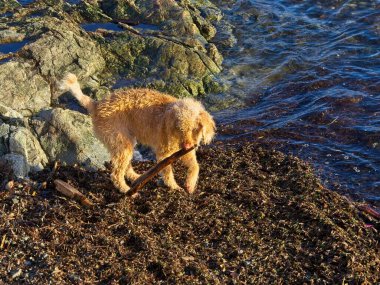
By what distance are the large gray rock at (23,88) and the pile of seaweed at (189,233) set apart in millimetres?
3139

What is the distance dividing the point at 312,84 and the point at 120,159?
626 centimetres

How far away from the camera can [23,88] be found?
10031mm

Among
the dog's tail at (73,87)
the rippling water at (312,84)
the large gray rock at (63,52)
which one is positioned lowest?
the rippling water at (312,84)

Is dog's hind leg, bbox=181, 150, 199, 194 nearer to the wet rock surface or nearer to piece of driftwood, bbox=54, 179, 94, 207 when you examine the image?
piece of driftwood, bbox=54, 179, 94, 207

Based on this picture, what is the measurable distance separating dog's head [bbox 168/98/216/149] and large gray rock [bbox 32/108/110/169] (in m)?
2.07

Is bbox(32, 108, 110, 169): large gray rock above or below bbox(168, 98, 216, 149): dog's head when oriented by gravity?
below

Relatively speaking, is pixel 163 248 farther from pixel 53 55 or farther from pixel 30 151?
pixel 53 55

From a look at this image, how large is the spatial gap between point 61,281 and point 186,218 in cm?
195

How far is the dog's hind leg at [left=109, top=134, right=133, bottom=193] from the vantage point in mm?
6682

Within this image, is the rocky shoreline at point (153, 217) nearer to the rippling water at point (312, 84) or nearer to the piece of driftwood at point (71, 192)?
the piece of driftwood at point (71, 192)

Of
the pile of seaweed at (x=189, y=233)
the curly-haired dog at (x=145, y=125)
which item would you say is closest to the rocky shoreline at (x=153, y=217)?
the pile of seaweed at (x=189, y=233)

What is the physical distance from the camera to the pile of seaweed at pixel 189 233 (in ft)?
17.6

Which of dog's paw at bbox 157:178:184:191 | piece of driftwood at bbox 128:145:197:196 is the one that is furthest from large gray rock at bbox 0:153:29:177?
dog's paw at bbox 157:178:184:191

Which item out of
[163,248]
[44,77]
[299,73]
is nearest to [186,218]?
[163,248]
